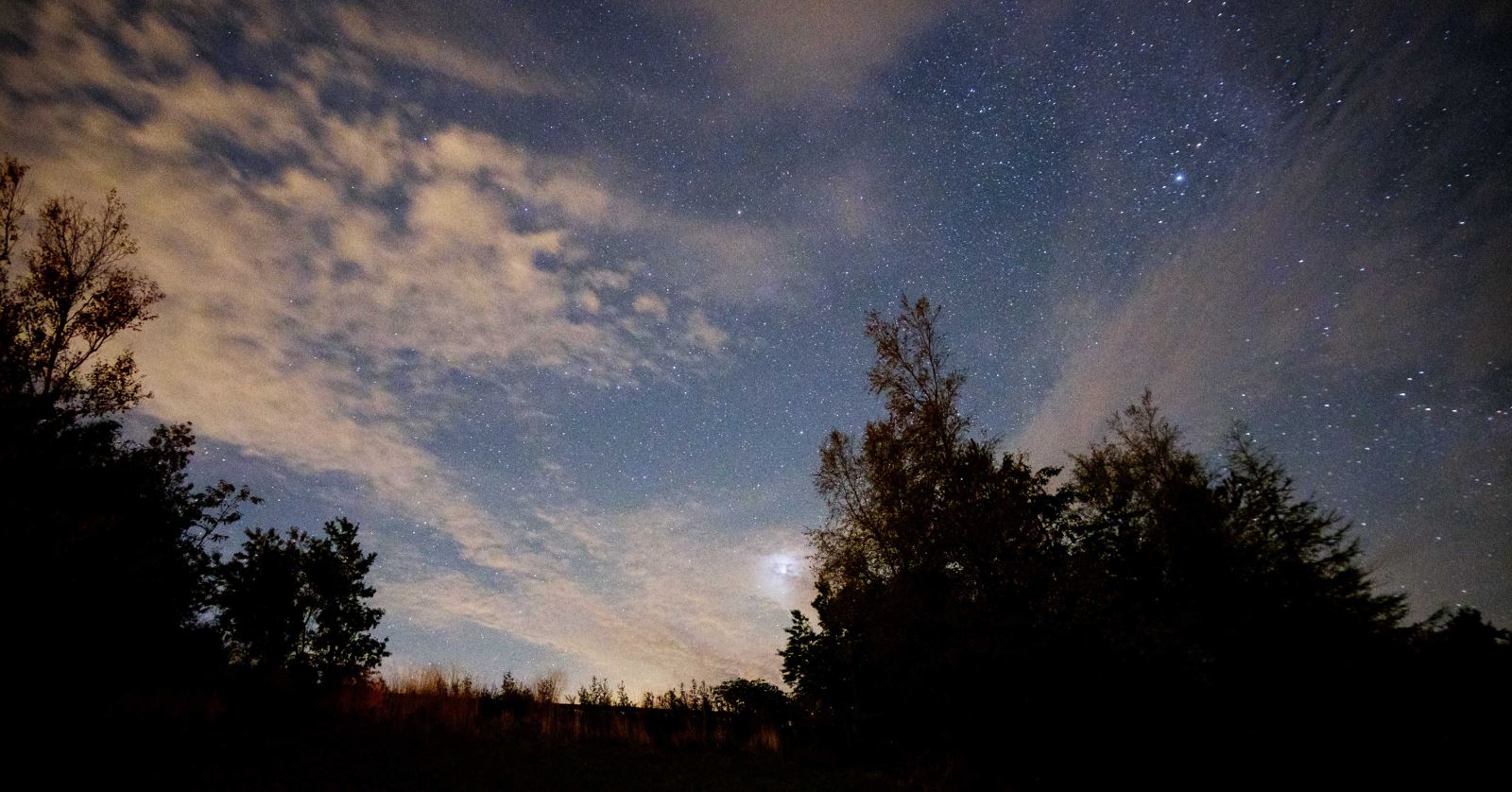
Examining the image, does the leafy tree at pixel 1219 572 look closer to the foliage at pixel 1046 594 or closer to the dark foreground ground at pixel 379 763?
the foliage at pixel 1046 594

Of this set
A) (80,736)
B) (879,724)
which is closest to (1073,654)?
(879,724)

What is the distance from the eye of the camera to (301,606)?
26156mm

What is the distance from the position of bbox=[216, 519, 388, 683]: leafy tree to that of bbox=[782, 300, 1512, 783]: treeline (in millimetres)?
20149

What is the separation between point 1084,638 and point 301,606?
103 feet

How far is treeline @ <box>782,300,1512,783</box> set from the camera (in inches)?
681

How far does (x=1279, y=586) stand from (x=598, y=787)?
25.7m

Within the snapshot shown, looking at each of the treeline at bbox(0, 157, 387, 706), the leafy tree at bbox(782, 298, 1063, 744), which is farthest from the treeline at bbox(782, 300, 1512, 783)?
the treeline at bbox(0, 157, 387, 706)

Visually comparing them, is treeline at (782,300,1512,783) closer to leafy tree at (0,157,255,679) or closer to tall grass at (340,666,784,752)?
tall grass at (340,666,784,752)

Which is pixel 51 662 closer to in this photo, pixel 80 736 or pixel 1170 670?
pixel 80 736

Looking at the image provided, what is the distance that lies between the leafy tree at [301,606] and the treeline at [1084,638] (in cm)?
2015

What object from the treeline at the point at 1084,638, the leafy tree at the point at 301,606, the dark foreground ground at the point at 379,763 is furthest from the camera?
the leafy tree at the point at 301,606

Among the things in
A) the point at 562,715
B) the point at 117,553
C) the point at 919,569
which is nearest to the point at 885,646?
the point at 919,569

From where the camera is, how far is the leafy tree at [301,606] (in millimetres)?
24438

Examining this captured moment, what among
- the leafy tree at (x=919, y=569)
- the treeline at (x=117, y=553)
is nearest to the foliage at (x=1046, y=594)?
the leafy tree at (x=919, y=569)
